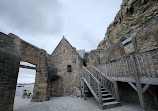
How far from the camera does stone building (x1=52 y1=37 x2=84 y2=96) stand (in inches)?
382

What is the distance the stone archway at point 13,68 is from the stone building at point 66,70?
259 cm

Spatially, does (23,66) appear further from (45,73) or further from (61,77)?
(61,77)

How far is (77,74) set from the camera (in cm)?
997

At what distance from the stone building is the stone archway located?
259 cm

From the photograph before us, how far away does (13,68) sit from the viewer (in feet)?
17.4

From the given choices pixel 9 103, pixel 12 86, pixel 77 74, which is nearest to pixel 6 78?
pixel 12 86

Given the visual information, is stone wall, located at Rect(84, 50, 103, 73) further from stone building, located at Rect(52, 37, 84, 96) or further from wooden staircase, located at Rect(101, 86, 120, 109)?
wooden staircase, located at Rect(101, 86, 120, 109)

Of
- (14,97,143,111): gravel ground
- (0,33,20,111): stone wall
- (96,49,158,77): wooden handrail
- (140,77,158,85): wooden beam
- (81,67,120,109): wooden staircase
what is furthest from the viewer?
(0,33,20,111): stone wall

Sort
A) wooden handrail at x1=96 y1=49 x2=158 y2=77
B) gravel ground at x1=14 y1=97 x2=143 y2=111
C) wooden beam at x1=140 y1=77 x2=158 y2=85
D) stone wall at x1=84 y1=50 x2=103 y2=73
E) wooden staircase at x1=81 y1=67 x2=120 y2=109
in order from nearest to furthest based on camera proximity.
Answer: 1. wooden beam at x1=140 y1=77 x2=158 y2=85
2. wooden handrail at x1=96 y1=49 x2=158 y2=77
3. gravel ground at x1=14 y1=97 x2=143 y2=111
4. wooden staircase at x1=81 y1=67 x2=120 y2=109
5. stone wall at x1=84 y1=50 x2=103 y2=73

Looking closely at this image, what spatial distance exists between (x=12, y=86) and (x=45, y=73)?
3.18m

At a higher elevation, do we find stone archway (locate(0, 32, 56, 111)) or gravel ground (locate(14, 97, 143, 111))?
stone archway (locate(0, 32, 56, 111))

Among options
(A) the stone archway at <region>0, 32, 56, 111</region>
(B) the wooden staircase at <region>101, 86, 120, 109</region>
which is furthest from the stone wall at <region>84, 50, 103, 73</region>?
(A) the stone archway at <region>0, 32, 56, 111</region>

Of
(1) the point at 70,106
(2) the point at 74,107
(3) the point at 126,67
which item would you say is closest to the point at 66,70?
(1) the point at 70,106

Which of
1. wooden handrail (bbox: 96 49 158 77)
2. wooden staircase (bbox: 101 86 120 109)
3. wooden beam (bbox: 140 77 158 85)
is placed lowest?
wooden staircase (bbox: 101 86 120 109)
